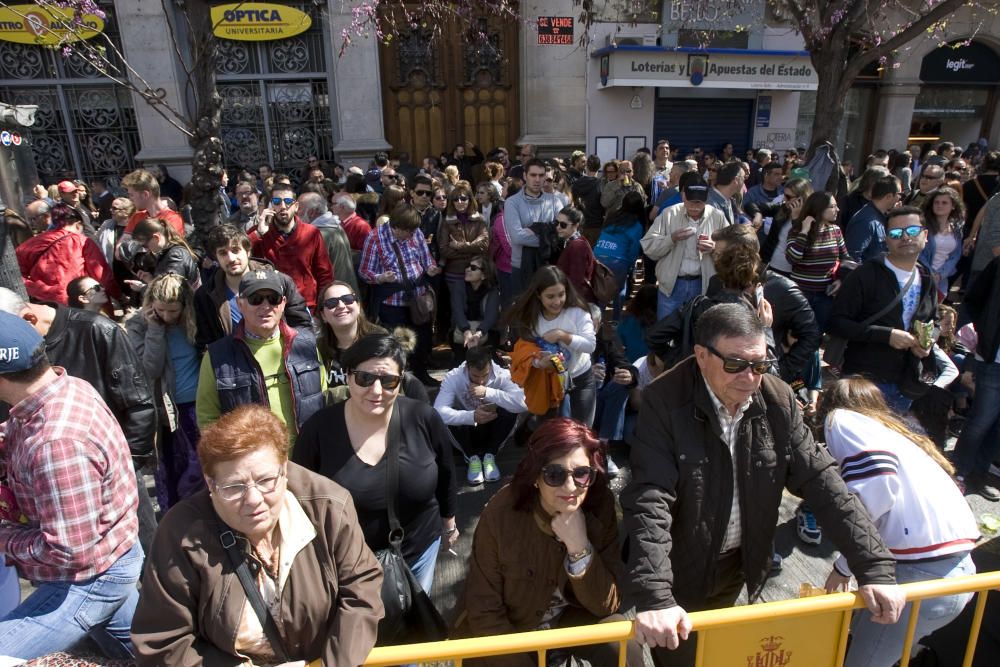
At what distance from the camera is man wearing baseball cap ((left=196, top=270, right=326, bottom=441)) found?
9.80 ft

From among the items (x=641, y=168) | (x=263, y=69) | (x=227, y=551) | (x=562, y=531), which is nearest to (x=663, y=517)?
(x=562, y=531)

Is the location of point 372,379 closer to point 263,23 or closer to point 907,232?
point 907,232

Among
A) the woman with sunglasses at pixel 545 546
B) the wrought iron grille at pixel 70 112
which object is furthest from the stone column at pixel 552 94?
the woman with sunglasses at pixel 545 546

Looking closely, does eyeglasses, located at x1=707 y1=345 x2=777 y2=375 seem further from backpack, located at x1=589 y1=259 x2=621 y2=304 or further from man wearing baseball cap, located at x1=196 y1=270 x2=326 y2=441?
backpack, located at x1=589 y1=259 x2=621 y2=304

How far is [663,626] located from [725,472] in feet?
2.02

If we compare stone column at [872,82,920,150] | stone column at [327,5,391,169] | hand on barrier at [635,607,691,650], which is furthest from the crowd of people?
stone column at [872,82,920,150]

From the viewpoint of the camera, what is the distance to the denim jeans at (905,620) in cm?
A: 221

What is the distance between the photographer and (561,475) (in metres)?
2.32

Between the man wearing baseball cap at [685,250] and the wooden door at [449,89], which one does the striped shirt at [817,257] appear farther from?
the wooden door at [449,89]

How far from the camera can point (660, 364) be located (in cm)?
416

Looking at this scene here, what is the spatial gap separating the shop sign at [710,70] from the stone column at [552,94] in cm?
82

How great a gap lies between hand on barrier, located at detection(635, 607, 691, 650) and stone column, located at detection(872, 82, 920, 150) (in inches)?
701

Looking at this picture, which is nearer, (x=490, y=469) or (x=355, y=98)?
(x=490, y=469)

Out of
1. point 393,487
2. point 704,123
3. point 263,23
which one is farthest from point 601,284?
point 704,123
